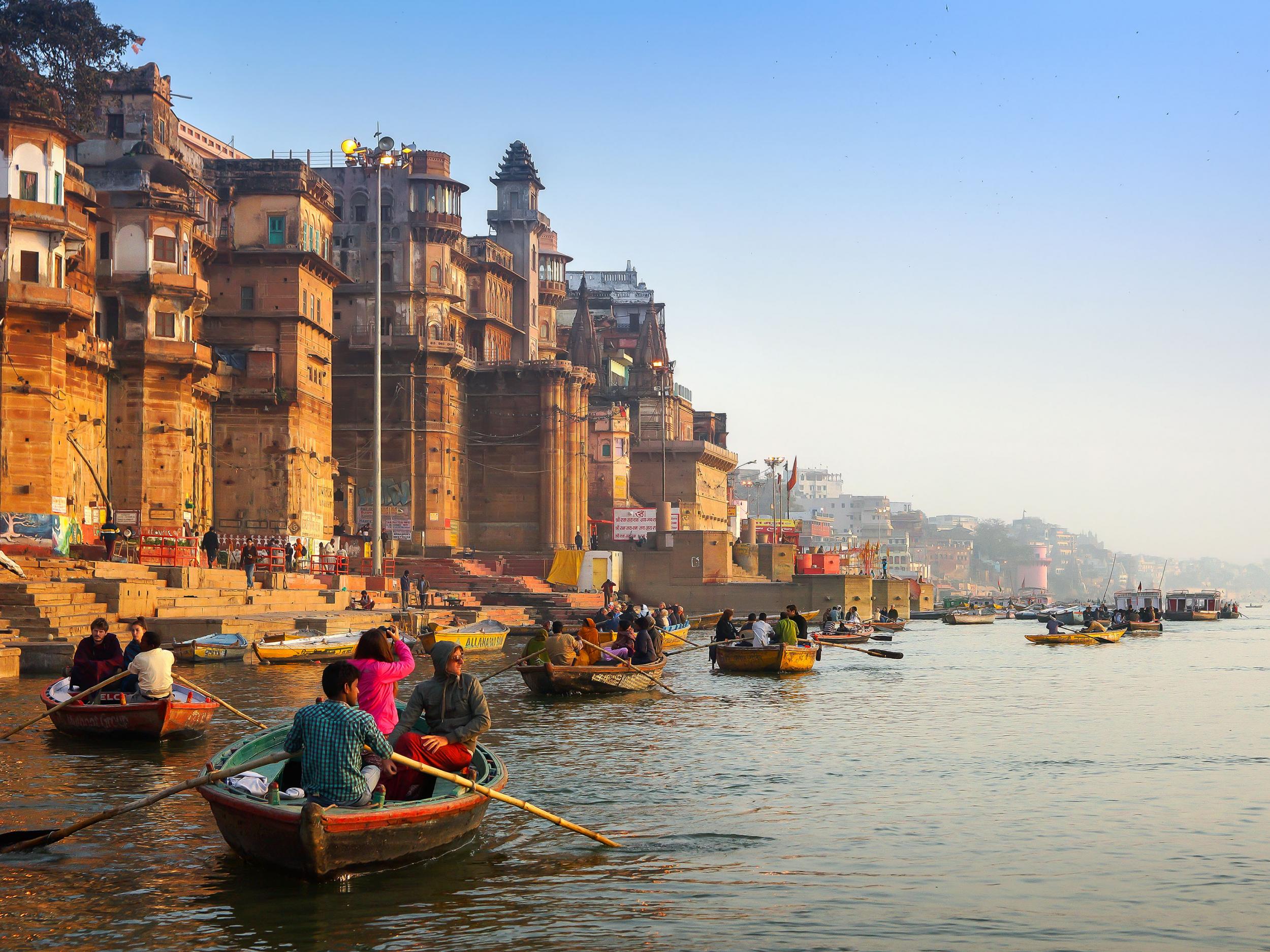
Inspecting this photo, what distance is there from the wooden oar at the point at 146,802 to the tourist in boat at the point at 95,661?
7.64m

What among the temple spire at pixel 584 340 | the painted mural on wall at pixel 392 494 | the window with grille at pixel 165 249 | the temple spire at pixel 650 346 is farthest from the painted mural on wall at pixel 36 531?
the temple spire at pixel 650 346

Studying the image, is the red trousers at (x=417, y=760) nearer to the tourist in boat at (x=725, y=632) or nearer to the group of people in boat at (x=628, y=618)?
the group of people in boat at (x=628, y=618)

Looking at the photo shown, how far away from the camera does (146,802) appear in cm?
1275

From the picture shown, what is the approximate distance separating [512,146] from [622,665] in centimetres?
7666

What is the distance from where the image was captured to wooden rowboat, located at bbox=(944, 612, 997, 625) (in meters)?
106

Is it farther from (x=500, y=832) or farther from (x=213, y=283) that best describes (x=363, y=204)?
(x=500, y=832)

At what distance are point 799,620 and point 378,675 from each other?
26.3 meters

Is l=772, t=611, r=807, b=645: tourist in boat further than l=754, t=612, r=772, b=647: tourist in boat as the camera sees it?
No

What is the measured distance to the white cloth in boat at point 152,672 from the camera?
2042 centimetres

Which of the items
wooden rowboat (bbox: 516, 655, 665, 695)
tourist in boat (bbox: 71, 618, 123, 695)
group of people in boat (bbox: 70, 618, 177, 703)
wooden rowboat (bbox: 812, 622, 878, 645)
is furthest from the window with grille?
tourist in boat (bbox: 71, 618, 123, 695)

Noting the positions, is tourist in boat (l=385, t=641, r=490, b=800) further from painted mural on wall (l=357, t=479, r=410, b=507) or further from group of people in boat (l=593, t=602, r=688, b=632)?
painted mural on wall (l=357, t=479, r=410, b=507)

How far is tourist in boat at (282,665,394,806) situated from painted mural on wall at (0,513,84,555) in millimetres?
33976

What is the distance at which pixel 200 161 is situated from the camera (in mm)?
68438

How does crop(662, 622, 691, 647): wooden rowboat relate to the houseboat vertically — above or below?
above
